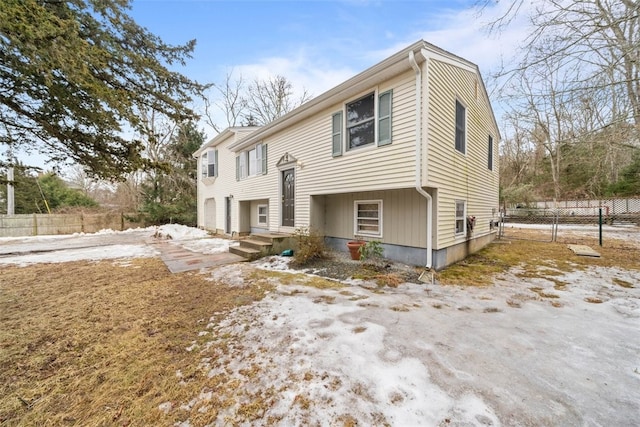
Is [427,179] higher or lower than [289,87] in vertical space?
lower

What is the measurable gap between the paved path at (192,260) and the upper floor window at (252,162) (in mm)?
3947

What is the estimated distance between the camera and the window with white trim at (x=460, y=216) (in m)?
7.03

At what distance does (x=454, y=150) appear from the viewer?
657 cm

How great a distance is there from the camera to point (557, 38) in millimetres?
4988

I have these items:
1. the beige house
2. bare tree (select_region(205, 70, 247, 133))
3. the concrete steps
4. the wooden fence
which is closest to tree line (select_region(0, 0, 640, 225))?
the beige house

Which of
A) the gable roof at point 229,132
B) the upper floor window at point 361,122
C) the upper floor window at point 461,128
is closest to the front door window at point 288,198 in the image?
the upper floor window at point 361,122

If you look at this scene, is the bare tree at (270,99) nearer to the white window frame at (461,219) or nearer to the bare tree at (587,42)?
the white window frame at (461,219)

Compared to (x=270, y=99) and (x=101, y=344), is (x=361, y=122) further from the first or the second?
(x=270, y=99)

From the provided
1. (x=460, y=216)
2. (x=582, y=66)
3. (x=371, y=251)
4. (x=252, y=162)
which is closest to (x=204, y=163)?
(x=252, y=162)

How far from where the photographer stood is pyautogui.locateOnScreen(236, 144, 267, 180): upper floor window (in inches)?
405

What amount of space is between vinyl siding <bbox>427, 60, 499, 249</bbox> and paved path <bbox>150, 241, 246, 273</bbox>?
18.2 feet

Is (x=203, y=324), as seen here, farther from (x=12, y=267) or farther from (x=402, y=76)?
(x=12, y=267)

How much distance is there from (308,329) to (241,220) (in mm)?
9988

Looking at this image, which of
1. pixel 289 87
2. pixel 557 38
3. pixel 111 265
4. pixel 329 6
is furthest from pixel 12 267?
pixel 289 87
